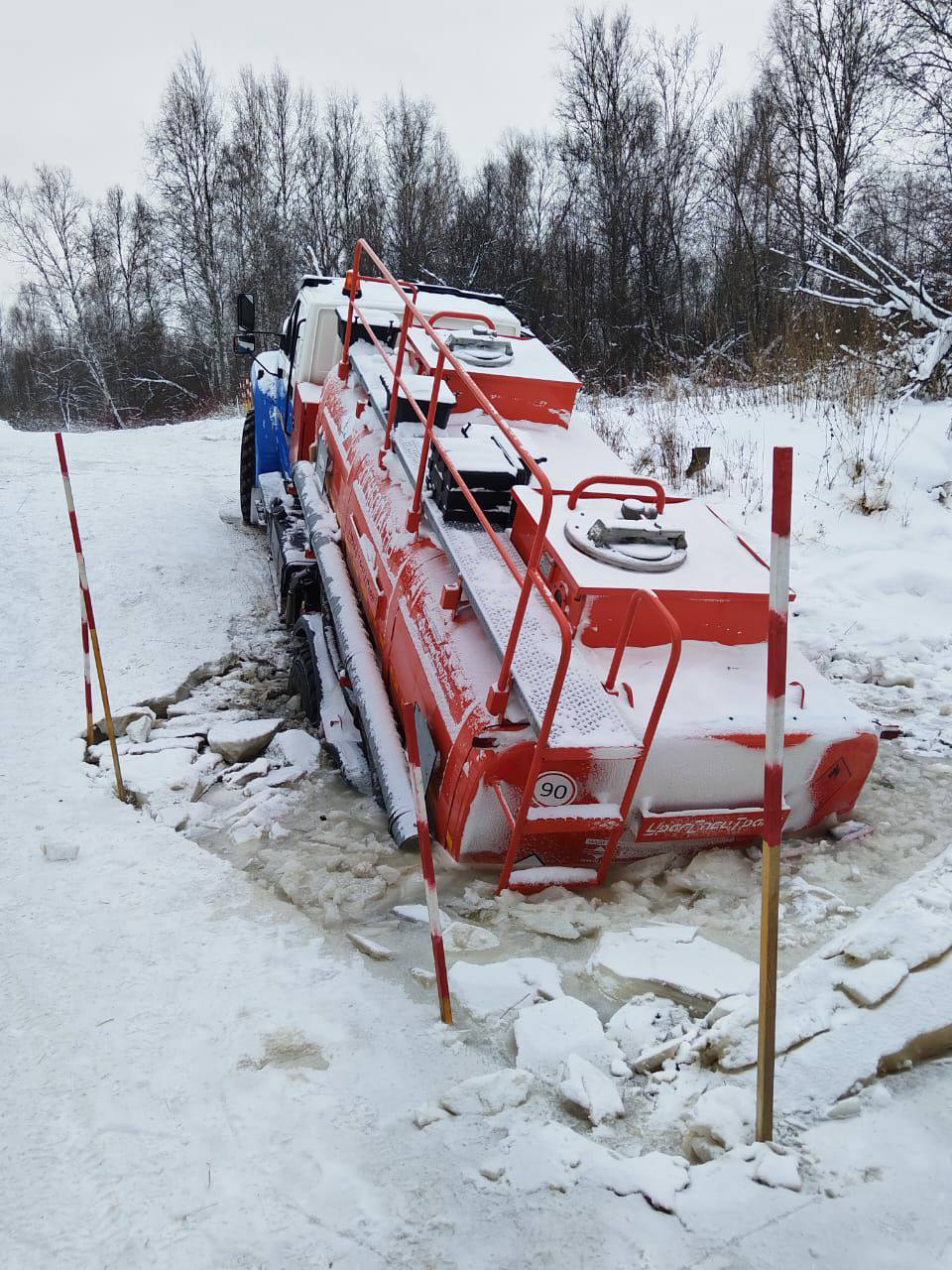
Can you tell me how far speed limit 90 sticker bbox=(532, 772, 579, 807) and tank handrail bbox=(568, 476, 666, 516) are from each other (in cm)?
124

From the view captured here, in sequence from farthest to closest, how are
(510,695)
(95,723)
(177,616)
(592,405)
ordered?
(592,405), (177,616), (95,723), (510,695)

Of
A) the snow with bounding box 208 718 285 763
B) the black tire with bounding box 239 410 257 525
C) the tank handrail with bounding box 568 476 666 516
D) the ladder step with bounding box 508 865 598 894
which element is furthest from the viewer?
the black tire with bounding box 239 410 257 525

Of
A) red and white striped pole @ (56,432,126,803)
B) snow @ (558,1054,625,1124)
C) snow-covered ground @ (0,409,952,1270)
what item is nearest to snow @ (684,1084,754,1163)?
snow-covered ground @ (0,409,952,1270)

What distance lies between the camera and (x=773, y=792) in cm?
191

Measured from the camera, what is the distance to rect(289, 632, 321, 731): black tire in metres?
4.78

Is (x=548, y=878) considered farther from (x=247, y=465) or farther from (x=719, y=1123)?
(x=247, y=465)

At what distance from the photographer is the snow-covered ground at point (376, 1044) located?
184 centimetres

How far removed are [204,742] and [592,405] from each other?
28.7ft

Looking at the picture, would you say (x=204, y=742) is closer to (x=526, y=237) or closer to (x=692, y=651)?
(x=692, y=651)

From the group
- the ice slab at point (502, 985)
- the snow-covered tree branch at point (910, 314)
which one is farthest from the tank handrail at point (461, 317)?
the ice slab at point (502, 985)

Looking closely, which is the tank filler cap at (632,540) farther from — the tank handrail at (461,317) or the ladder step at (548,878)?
the tank handrail at (461,317)

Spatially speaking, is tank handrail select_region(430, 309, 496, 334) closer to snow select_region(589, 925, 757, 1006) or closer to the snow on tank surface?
the snow on tank surface

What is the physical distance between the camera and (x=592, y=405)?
1197 centimetres

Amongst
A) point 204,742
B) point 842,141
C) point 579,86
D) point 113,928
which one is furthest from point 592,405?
point 579,86
